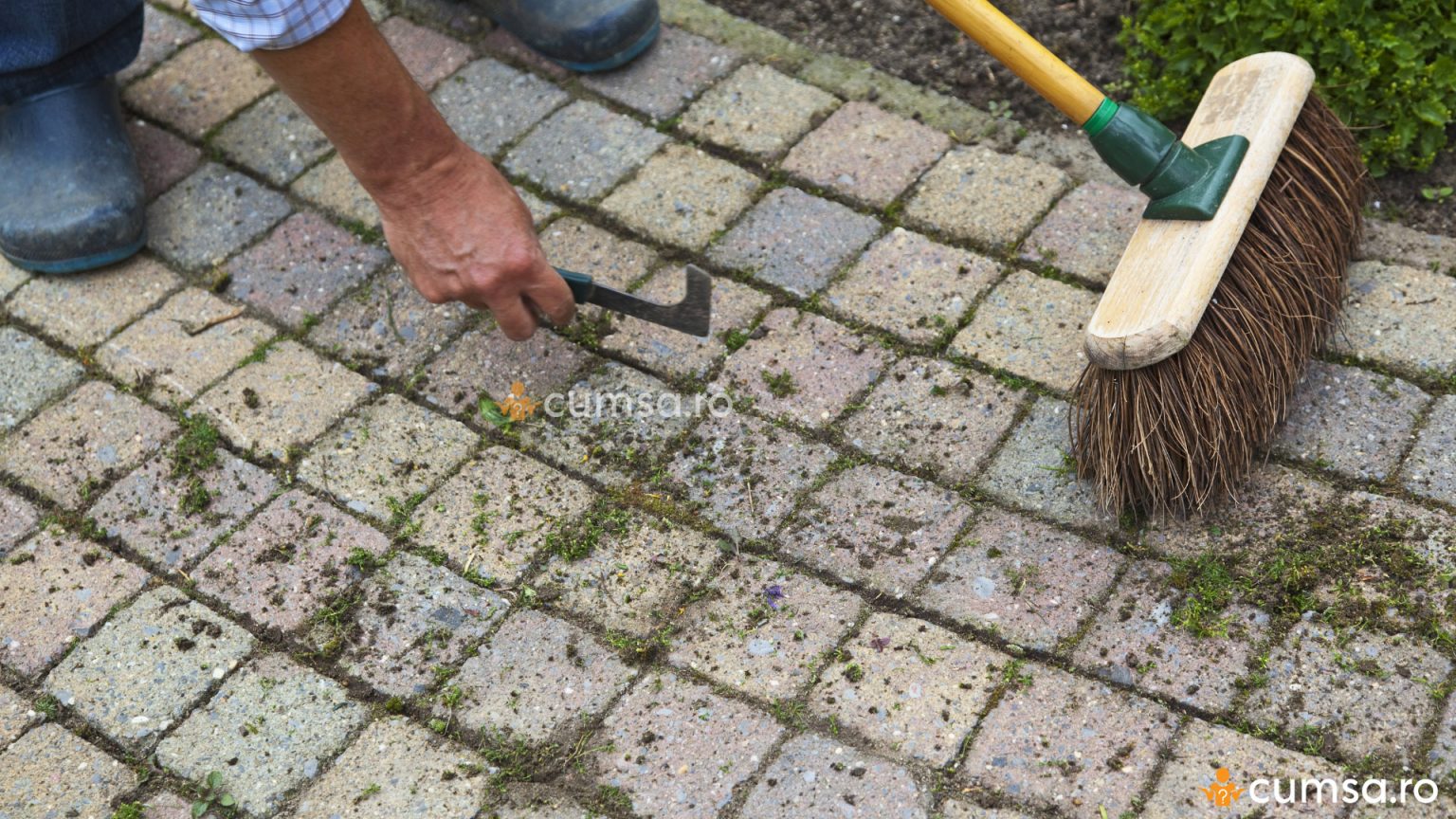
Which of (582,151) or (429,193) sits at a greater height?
(429,193)

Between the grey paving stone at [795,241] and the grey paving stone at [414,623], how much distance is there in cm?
97

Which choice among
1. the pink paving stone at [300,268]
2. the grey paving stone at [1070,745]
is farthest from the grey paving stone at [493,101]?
the grey paving stone at [1070,745]

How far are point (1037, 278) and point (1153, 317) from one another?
65 cm

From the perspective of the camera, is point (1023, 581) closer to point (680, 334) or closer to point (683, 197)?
point (680, 334)

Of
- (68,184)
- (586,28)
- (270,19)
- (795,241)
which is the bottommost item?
(795,241)

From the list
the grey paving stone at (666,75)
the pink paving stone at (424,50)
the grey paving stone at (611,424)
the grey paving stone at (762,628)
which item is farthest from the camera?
the pink paving stone at (424,50)

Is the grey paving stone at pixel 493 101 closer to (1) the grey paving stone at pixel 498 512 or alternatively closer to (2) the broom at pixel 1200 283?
(1) the grey paving stone at pixel 498 512

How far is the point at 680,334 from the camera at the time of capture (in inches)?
111

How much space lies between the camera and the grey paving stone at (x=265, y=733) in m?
2.18

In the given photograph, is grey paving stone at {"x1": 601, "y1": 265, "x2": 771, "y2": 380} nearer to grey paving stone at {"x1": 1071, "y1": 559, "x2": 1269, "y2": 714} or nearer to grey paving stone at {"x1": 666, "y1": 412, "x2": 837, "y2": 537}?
grey paving stone at {"x1": 666, "y1": 412, "x2": 837, "y2": 537}

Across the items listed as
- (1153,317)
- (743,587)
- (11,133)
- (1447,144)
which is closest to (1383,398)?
(1153,317)

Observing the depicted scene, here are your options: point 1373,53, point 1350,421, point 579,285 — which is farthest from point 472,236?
point 1373,53

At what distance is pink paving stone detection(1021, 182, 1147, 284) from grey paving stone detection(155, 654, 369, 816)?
1692mm

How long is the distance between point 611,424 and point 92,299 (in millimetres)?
1284
